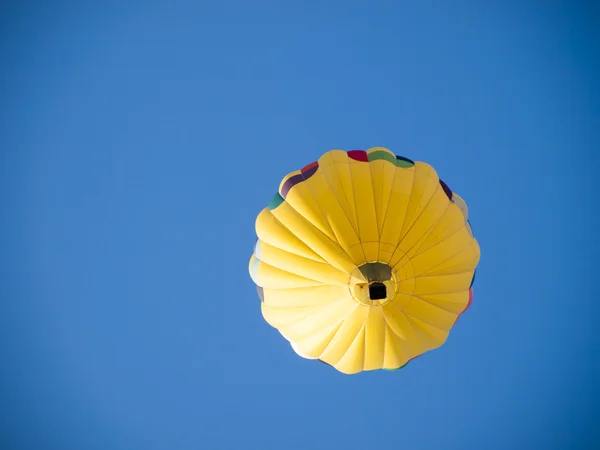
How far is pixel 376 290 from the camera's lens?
298 inches

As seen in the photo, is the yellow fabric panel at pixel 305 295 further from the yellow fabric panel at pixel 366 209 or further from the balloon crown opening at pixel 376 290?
the yellow fabric panel at pixel 366 209

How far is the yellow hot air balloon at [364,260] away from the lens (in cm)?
773

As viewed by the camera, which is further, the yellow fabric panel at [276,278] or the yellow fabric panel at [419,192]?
the yellow fabric panel at [276,278]

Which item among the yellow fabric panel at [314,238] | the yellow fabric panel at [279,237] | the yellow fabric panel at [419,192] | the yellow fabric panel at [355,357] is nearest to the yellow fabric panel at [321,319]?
the yellow fabric panel at [355,357]

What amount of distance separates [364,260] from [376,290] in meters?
0.39

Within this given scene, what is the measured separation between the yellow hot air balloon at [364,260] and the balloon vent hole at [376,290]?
0.04 feet

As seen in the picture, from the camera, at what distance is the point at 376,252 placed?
25.2ft

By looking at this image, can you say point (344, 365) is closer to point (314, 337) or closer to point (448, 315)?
point (314, 337)

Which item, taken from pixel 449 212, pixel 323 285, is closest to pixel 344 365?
pixel 323 285

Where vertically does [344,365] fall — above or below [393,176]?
below

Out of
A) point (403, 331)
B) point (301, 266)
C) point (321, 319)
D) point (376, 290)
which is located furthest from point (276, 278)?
point (403, 331)

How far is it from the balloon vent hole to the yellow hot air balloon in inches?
0.5

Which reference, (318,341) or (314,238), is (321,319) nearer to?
(318,341)

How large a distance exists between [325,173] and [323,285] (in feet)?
5.05
